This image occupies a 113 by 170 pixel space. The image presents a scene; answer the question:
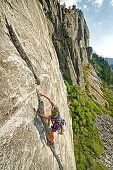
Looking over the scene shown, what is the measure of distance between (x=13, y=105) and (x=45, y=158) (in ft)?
16.6

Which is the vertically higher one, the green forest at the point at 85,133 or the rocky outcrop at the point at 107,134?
the green forest at the point at 85,133

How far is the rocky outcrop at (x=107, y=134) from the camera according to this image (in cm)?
4142

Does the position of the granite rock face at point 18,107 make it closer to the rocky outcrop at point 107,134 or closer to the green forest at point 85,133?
the green forest at point 85,133

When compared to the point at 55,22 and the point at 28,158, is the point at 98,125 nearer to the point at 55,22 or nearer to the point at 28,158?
the point at 55,22

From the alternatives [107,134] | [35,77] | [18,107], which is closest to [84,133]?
[107,134]

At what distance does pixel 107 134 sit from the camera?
50781mm

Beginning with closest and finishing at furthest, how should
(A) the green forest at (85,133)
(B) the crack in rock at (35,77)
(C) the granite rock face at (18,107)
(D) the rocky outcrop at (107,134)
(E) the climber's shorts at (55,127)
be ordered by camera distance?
(C) the granite rock face at (18,107), (B) the crack in rock at (35,77), (E) the climber's shorts at (55,127), (A) the green forest at (85,133), (D) the rocky outcrop at (107,134)

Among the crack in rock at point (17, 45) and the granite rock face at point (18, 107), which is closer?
the granite rock face at point (18, 107)

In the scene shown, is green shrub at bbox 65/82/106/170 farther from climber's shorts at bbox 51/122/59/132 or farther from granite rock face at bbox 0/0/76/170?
granite rock face at bbox 0/0/76/170

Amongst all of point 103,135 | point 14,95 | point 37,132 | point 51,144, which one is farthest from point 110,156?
point 14,95

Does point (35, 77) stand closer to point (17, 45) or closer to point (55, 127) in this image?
point (17, 45)

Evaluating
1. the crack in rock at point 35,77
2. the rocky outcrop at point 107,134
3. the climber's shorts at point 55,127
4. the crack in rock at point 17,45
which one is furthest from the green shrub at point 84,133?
the crack in rock at point 17,45

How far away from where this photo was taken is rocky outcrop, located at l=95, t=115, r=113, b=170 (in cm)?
4142

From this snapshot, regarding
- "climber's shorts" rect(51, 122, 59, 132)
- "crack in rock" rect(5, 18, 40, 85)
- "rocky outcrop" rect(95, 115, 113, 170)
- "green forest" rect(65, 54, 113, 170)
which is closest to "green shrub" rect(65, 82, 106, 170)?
"green forest" rect(65, 54, 113, 170)
